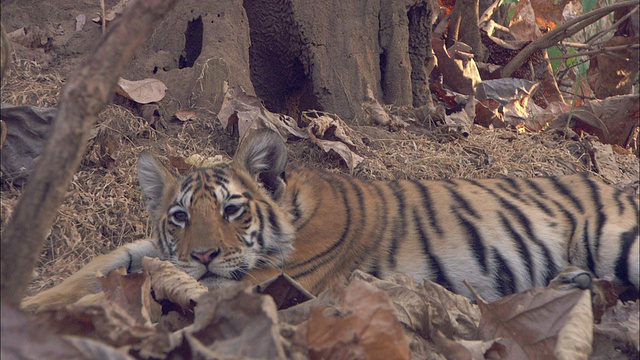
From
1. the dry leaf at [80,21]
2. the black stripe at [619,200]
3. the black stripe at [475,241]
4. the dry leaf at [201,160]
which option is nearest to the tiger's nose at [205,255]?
the black stripe at [475,241]

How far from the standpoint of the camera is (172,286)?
2408 millimetres

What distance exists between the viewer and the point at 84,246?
3.88 metres

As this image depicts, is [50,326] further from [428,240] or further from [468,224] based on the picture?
[468,224]

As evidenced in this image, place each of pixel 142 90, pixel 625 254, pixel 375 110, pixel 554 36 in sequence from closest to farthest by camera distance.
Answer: pixel 625 254, pixel 142 90, pixel 375 110, pixel 554 36

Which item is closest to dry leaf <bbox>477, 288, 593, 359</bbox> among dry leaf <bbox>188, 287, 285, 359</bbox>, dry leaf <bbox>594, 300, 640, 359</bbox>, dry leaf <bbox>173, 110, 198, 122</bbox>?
dry leaf <bbox>594, 300, 640, 359</bbox>

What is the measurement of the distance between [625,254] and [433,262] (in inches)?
35.7

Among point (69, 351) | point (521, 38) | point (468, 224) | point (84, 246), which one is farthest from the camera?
point (521, 38)

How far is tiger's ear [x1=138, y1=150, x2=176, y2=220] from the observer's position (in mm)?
3510

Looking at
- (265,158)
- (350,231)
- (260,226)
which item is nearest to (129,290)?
(260,226)

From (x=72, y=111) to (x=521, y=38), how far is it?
310 inches

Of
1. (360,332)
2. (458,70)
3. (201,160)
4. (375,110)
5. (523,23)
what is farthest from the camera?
(523,23)

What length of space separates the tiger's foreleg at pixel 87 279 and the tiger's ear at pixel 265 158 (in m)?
0.64

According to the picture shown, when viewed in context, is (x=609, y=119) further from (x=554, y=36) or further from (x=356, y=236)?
(x=356, y=236)

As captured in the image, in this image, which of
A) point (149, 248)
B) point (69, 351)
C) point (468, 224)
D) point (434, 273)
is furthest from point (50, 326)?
point (468, 224)
